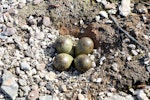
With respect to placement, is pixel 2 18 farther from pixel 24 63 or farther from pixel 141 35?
pixel 141 35

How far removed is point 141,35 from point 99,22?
0.39 m

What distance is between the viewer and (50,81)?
3.37 m

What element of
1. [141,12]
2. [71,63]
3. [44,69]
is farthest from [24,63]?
[141,12]

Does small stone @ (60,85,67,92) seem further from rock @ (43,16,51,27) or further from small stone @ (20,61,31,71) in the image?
rock @ (43,16,51,27)

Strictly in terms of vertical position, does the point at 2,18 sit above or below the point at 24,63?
above

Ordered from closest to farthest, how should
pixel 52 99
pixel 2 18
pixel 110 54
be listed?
pixel 52 99 → pixel 110 54 → pixel 2 18

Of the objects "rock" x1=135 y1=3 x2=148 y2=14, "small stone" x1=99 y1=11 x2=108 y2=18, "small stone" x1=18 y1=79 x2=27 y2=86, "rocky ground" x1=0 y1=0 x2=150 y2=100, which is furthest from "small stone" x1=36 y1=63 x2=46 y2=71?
"rock" x1=135 y1=3 x2=148 y2=14

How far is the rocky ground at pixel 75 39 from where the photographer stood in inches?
131

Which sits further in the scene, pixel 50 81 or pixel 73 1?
pixel 73 1

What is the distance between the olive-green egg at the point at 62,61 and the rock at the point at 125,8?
66 cm

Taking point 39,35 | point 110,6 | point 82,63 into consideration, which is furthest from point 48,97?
point 110,6

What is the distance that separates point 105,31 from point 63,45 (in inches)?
15.4

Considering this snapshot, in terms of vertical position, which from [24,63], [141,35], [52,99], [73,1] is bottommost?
[52,99]

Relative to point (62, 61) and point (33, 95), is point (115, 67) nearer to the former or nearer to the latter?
point (62, 61)
